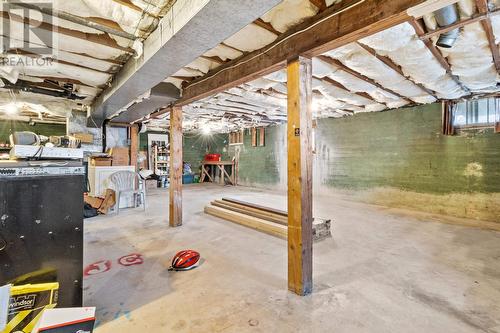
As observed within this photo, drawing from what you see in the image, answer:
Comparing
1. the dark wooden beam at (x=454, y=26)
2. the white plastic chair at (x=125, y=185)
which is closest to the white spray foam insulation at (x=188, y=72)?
the dark wooden beam at (x=454, y=26)

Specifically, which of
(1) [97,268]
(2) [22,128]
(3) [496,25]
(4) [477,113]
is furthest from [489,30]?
(2) [22,128]

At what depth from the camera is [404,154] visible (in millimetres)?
5117

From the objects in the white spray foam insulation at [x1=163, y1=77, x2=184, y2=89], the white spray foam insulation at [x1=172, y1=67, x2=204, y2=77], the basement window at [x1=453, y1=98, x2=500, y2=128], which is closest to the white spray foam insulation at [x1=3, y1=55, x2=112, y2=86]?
the white spray foam insulation at [x1=163, y1=77, x2=184, y2=89]

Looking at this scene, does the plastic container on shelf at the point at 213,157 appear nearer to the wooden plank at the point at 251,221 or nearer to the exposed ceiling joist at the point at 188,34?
the wooden plank at the point at 251,221

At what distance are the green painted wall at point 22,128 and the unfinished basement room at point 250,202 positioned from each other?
353 cm

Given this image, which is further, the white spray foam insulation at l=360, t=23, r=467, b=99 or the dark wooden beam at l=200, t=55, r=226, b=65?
the dark wooden beam at l=200, t=55, r=226, b=65

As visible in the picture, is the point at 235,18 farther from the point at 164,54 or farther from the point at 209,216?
the point at 209,216

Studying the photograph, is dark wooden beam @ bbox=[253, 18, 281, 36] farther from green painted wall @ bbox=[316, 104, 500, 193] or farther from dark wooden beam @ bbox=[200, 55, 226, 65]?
green painted wall @ bbox=[316, 104, 500, 193]

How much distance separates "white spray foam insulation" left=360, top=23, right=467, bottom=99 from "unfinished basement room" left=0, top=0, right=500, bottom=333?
2 cm

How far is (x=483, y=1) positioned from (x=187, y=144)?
32.5ft

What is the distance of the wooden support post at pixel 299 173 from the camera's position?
1928 millimetres

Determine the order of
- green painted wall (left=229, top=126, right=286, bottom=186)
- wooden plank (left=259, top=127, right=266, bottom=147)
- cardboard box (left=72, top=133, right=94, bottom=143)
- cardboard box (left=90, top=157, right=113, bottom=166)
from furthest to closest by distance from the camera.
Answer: wooden plank (left=259, top=127, right=266, bottom=147), green painted wall (left=229, top=126, right=286, bottom=186), cardboard box (left=90, top=157, right=113, bottom=166), cardboard box (left=72, top=133, right=94, bottom=143)

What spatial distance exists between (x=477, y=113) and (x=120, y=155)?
7.16 metres

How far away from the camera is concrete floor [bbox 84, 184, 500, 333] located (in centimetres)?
161
